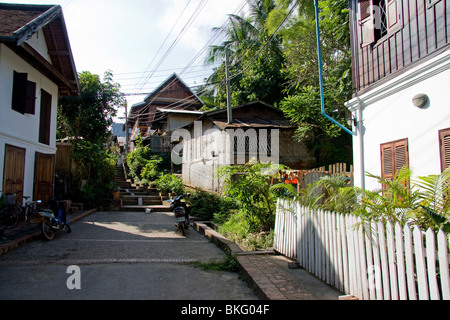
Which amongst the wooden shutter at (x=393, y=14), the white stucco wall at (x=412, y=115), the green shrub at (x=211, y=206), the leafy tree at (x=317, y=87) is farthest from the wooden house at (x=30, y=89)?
the leafy tree at (x=317, y=87)

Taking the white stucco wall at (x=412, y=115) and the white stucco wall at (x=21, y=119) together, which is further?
the white stucco wall at (x=21, y=119)

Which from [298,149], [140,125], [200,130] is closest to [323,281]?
[298,149]

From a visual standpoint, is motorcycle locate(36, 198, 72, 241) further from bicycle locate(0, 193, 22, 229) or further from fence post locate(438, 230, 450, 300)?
fence post locate(438, 230, 450, 300)

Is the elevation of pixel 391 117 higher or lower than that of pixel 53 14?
lower

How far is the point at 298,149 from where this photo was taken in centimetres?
1590

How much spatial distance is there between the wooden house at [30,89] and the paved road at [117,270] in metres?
2.96

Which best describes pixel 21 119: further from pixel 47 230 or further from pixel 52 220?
pixel 47 230

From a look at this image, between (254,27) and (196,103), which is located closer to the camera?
(254,27)

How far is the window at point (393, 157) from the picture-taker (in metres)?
5.67

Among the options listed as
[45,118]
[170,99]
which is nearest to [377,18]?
[45,118]

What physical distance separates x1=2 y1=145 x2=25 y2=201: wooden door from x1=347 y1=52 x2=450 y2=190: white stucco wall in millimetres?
9069

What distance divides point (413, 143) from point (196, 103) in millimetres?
26728

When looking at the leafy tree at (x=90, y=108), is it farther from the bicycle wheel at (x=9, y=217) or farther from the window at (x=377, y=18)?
the window at (x=377, y=18)

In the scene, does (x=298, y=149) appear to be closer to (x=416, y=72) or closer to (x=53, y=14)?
(x=416, y=72)
